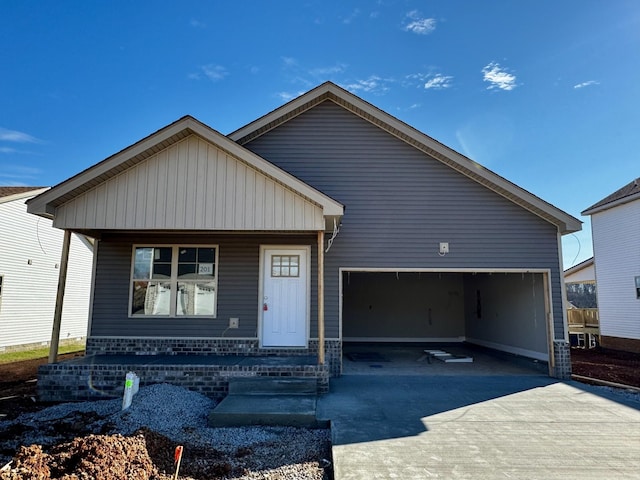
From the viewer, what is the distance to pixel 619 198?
13.1 m

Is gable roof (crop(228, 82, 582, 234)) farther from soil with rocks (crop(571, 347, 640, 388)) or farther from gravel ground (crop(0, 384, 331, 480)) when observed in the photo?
gravel ground (crop(0, 384, 331, 480))

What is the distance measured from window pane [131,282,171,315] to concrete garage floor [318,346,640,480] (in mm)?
3963

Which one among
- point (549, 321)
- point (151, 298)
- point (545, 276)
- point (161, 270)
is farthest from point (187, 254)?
point (549, 321)

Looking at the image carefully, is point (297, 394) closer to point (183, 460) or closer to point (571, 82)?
point (183, 460)

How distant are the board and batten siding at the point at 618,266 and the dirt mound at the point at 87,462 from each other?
15.3 metres

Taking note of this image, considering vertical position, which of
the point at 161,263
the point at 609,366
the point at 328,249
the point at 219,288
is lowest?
the point at 609,366

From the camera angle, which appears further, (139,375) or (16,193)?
(16,193)

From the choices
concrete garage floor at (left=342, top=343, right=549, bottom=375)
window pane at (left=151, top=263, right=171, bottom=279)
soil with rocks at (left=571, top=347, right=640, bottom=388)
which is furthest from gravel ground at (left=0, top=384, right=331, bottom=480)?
soil with rocks at (left=571, top=347, right=640, bottom=388)

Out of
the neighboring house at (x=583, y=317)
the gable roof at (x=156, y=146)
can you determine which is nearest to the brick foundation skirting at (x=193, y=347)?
the gable roof at (x=156, y=146)

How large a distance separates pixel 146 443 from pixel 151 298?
465 centimetres

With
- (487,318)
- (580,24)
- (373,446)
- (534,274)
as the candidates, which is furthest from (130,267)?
(580,24)

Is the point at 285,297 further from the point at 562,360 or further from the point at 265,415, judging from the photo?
the point at 562,360

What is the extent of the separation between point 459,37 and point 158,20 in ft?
25.6

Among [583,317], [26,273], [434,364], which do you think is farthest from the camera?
[583,317]
